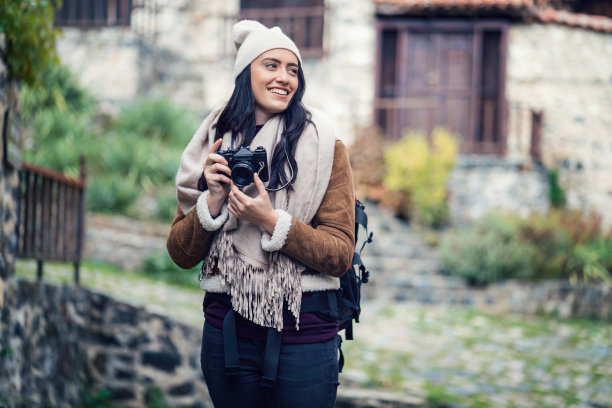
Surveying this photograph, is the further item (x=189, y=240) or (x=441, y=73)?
(x=441, y=73)

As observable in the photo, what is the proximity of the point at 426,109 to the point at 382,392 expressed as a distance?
28.2 ft

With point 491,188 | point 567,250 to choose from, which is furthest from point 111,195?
point 567,250

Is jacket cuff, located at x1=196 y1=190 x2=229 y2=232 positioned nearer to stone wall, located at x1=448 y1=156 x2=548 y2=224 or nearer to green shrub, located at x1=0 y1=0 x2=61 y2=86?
green shrub, located at x1=0 y1=0 x2=61 y2=86

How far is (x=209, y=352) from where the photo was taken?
203 centimetres

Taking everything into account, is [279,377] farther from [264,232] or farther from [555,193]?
[555,193]

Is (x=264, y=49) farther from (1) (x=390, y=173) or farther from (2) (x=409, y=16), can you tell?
(2) (x=409, y=16)

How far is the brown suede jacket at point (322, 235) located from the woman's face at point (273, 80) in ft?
0.72

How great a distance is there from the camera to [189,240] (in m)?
2.03

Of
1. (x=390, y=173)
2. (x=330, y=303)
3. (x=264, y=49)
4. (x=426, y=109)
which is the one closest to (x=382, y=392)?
(x=330, y=303)

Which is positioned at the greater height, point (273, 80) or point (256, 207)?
point (273, 80)

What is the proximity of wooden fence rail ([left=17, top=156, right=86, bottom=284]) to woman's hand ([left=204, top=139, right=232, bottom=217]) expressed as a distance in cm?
216

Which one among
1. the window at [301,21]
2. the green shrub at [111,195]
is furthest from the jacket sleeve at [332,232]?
the window at [301,21]

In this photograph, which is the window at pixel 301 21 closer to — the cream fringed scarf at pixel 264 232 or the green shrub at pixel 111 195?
the green shrub at pixel 111 195

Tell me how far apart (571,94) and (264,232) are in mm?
11990
